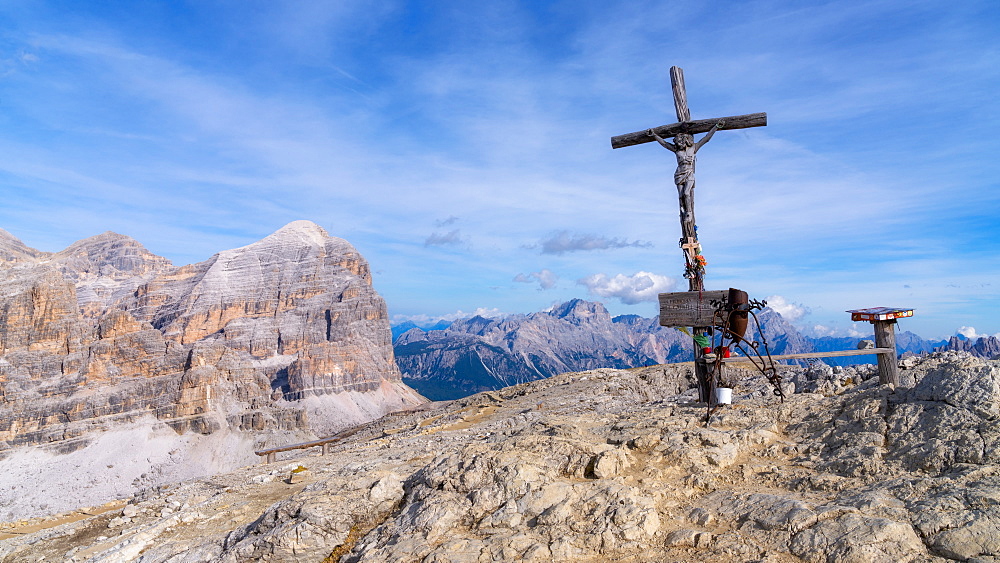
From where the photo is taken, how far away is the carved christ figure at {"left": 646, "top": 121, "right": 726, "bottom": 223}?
45.1 ft

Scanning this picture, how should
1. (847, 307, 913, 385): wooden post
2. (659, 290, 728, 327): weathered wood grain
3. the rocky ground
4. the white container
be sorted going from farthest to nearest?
(659, 290, 728, 327): weathered wood grain
the white container
(847, 307, 913, 385): wooden post
the rocky ground

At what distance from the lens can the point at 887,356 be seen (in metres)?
10.9

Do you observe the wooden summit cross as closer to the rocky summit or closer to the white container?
the white container

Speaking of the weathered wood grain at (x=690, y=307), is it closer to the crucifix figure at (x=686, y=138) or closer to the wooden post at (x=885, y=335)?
the crucifix figure at (x=686, y=138)

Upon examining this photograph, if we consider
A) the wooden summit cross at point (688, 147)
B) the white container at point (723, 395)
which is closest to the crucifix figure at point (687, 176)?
the wooden summit cross at point (688, 147)

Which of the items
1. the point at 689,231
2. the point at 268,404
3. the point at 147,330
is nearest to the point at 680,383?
the point at 689,231

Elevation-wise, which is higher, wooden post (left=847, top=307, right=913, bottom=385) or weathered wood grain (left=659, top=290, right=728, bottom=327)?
weathered wood grain (left=659, top=290, right=728, bottom=327)

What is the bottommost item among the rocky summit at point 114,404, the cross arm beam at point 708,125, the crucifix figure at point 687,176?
the rocky summit at point 114,404

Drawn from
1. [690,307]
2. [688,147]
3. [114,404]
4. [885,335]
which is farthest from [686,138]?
[114,404]

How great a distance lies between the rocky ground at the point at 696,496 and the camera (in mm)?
5938

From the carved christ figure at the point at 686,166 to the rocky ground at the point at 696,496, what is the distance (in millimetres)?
5197

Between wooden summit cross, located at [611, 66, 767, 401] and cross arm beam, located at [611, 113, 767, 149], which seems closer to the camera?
wooden summit cross, located at [611, 66, 767, 401]

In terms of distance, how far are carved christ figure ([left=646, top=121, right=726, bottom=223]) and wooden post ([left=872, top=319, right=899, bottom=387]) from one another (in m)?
4.87

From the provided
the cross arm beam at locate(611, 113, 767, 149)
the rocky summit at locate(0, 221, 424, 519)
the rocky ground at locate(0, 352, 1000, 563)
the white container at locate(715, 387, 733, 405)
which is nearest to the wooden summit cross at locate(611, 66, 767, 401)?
the cross arm beam at locate(611, 113, 767, 149)
